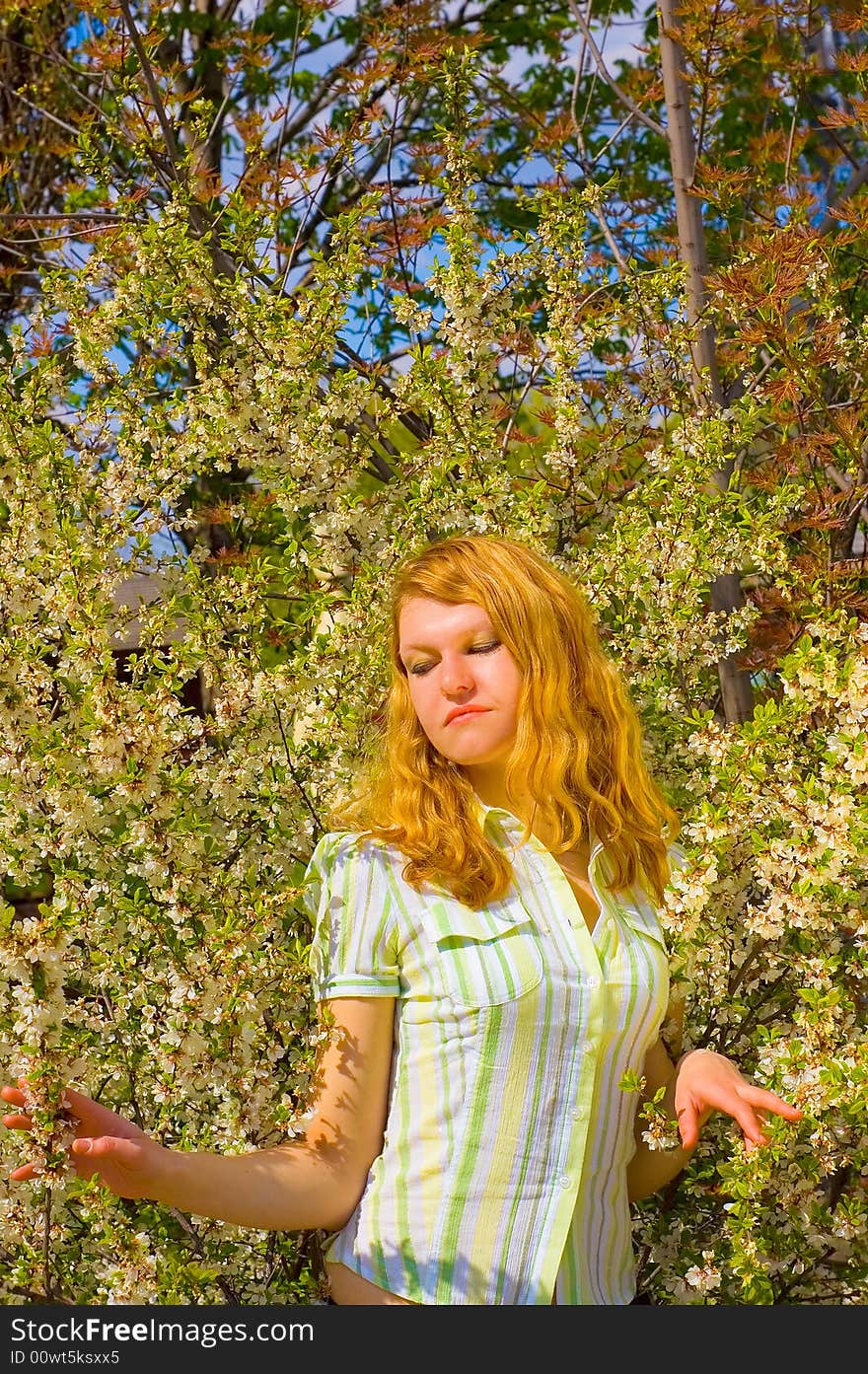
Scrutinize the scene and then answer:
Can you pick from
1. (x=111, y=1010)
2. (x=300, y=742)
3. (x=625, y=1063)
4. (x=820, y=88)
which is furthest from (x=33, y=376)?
(x=820, y=88)

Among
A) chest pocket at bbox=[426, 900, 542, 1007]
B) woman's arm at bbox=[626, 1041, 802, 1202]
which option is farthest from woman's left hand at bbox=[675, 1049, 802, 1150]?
chest pocket at bbox=[426, 900, 542, 1007]

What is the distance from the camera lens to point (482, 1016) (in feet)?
5.88

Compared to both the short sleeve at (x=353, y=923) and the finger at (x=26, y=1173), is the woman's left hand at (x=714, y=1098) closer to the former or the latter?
the short sleeve at (x=353, y=923)

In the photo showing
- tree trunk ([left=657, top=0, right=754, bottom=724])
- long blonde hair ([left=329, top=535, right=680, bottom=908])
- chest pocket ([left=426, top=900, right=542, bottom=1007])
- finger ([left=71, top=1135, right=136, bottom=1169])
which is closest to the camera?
finger ([left=71, top=1135, right=136, bottom=1169])

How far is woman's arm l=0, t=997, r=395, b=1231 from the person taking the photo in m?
1.61

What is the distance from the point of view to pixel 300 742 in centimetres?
246

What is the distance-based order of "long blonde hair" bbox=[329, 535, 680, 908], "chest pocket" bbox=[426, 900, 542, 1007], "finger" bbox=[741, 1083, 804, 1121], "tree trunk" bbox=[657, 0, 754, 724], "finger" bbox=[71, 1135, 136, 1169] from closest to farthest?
"finger" bbox=[71, 1135, 136, 1169] → "finger" bbox=[741, 1083, 804, 1121] → "chest pocket" bbox=[426, 900, 542, 1007] → "long blonde hair" bbox=[329, 535, 680, 908] → "tree trunk" bbox=[657, 0, 754, 724]

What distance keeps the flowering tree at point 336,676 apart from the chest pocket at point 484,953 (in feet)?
0.85

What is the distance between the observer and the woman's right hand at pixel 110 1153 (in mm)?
1566

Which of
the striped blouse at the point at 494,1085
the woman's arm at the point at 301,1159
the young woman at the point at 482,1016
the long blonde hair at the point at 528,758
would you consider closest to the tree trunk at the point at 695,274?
the long blonde hair at the point at 528,758

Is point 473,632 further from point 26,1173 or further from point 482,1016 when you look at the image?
point 26,1173

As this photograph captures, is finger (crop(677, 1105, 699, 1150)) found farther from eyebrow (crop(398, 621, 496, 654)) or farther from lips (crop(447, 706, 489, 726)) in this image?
eyebrow (crop(398, 621, 496, 654))

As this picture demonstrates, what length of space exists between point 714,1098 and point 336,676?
1.03 metres

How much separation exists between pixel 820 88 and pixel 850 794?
456cm
